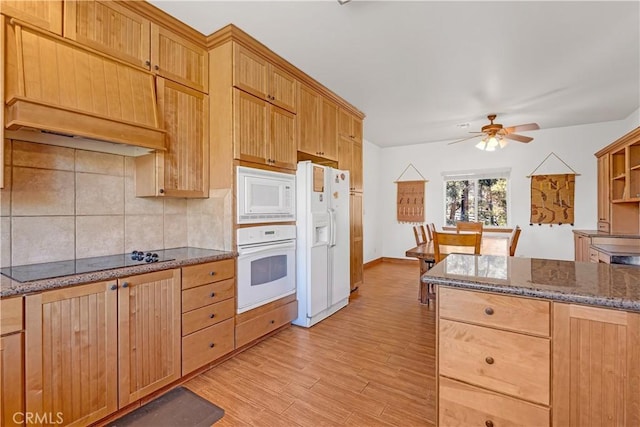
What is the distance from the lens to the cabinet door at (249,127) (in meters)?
2.37

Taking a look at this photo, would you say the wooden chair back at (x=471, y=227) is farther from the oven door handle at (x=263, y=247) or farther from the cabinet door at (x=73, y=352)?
the cabinet door at (x=73, y=352)

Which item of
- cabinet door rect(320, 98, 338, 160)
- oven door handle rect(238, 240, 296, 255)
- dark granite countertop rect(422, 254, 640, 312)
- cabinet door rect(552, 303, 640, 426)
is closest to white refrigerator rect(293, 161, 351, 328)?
oven door handle rect(238, 240, 296, 255)

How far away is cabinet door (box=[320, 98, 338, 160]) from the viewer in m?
3.48

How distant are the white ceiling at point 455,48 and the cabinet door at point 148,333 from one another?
1923 mm

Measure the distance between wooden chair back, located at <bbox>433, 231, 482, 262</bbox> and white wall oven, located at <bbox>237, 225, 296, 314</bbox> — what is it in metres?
1.44

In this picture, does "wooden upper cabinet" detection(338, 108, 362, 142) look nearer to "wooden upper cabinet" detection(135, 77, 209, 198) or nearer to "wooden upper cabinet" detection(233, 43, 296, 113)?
"wooden upper cabinet" detection(233, 43, 296, 113)

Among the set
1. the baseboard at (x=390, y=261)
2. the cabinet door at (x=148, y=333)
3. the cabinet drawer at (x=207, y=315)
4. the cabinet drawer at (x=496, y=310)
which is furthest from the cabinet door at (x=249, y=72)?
the baseboard at (x=390, y=261)

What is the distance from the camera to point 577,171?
496cm

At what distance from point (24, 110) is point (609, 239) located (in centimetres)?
564

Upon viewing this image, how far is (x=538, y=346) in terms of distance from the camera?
1193 millimetres

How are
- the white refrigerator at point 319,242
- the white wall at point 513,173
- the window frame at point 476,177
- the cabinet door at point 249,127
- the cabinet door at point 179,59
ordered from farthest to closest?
1. the window frame at point 476,177
2. the white wall at point 513,173
3. the white refrigerator at point 319,242
4. the cabinet door at point 249,127
5. the cabinet door at point 179,59

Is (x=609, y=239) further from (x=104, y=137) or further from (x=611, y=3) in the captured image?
(x=104, y=137)

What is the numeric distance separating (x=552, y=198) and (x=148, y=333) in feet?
20.3

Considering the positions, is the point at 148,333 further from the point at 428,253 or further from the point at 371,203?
the point at 371,203
